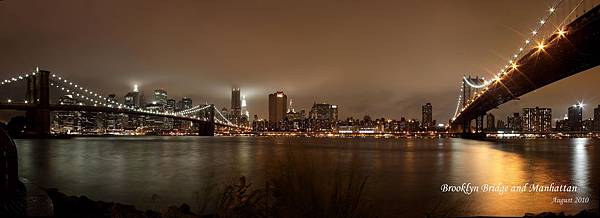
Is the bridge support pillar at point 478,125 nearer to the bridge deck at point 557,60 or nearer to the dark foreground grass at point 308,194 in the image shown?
the bridge deck at point 557,60

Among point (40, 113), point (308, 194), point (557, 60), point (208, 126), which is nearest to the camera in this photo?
point (308, 194)

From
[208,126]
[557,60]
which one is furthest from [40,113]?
[557,60]

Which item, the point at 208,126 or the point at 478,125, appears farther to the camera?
the point at 208,126

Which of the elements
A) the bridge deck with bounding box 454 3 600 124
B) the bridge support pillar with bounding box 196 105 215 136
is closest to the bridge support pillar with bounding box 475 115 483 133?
the bridge deck with bounding box 454 3 600 124

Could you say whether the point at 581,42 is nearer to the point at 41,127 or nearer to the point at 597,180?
the point at 597,180

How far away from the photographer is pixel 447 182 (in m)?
18.8

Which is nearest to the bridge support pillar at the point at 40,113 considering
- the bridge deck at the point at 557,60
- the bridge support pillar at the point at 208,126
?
the bridge support pillar at the point at 208,126

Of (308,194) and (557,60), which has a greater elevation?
(557,60)

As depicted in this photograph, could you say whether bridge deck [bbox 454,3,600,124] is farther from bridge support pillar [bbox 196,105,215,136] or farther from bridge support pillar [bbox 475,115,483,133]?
bridge support pillar [bbox 196,105,215,136]

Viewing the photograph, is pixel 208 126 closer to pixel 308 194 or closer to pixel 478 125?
pixel 478 125

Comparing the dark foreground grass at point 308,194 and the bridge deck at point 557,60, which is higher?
the bridge deck at point 557,60

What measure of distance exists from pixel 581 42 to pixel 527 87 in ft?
61.1

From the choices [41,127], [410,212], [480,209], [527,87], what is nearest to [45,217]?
[410,212]

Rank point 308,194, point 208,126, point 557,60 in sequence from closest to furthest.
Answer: point 308,194, point 557,60, point 208,126
